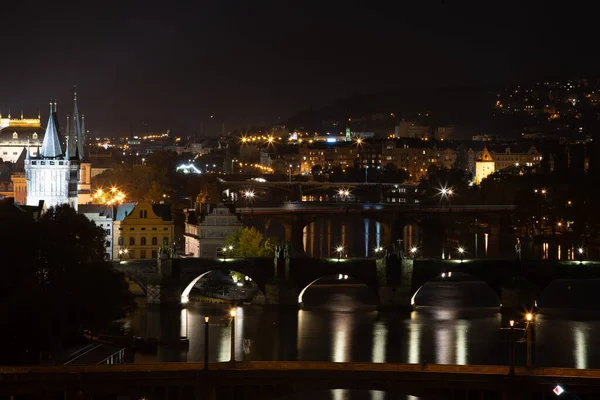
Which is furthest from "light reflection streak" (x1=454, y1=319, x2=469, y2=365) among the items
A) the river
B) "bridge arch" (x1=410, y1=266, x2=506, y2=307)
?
"bridge arch" (x1=410, y1=266, x2=506, y2=307)

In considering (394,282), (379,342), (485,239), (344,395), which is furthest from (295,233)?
(344,395)

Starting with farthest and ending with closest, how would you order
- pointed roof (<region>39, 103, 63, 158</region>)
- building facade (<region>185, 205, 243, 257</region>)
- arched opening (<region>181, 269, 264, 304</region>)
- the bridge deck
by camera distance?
pointed roof (<region>39, 103, 63, 158</region>), building facade (<region>185, 205, 243, 257</region>), arched opening (<region>181, 269, 264, 304</region>), the bridge deck

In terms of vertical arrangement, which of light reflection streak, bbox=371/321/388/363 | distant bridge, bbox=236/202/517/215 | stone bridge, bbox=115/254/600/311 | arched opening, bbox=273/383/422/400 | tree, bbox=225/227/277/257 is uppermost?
distant bridge, bbox=236/202/517/215

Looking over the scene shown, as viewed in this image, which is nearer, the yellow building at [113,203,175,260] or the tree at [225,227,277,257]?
the tree at [225,227,277,257]

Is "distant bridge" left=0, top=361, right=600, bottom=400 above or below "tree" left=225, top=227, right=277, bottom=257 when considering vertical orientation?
below

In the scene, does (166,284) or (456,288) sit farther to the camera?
(456,288)

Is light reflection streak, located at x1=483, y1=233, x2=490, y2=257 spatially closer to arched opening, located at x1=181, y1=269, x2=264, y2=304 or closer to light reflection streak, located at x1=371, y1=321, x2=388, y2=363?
arched opening, located at x1=181, y1=269, x2=264, y2=304

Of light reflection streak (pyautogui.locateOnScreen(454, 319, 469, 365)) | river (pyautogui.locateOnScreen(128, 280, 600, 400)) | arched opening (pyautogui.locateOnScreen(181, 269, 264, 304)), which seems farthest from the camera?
arched opening (pyautogui.locateOnScreen(181, 269, 264, 304))

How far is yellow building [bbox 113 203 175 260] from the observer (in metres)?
70.1

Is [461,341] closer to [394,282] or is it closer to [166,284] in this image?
[394,282]

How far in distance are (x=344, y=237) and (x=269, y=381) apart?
58510mm

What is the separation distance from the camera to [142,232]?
232 ft

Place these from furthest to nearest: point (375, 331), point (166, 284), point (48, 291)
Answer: point (166, 284) < point (375, 331) < point (48, 291)

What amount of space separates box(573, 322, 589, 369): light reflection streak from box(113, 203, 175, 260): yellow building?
21.2 meters
